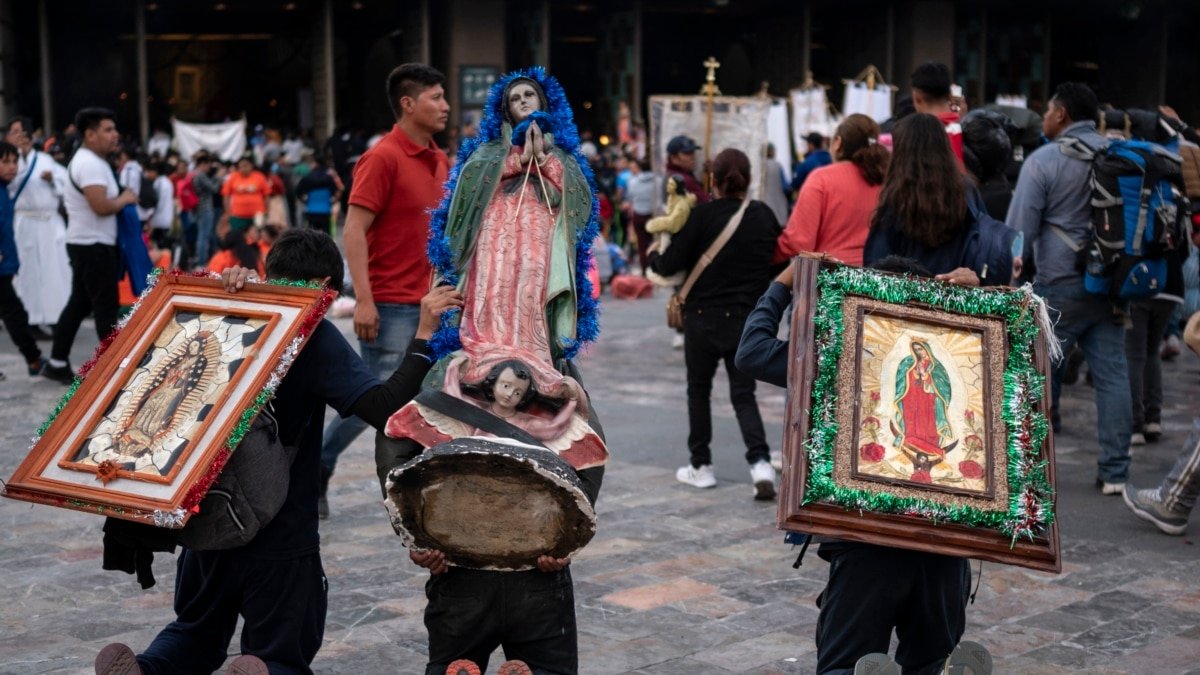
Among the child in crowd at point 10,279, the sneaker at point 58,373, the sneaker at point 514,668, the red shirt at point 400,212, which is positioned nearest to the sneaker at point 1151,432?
the red shirt at point 400,212

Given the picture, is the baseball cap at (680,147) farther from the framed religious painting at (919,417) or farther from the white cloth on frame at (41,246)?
the framed religious painting at (919,417)

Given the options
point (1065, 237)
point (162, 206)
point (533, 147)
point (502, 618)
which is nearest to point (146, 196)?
point (162, 206)

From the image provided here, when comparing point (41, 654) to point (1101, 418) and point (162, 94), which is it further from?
point (162, 94)

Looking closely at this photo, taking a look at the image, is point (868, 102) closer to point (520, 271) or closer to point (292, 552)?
point (520, 271)

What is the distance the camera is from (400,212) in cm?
608

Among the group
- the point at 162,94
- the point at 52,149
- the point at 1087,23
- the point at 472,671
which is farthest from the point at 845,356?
the point at 1087,23

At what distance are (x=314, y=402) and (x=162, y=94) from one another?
27.7 m

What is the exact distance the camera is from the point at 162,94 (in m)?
30.1

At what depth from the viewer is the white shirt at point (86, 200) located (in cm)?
971

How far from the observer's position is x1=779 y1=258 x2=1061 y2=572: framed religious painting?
11.7 ft

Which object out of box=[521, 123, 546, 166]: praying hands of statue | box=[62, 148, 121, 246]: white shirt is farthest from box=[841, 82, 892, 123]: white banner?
box=[521, 123, 546, 166]: praying hands of statue

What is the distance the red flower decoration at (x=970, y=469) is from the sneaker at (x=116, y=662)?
2.23 metres

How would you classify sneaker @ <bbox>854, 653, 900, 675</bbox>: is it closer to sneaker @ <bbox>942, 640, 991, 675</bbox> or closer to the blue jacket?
sneaker @ <bbox>942, 640, 991, 675</bbox>

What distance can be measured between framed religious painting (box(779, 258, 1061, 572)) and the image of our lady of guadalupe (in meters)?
0.66
